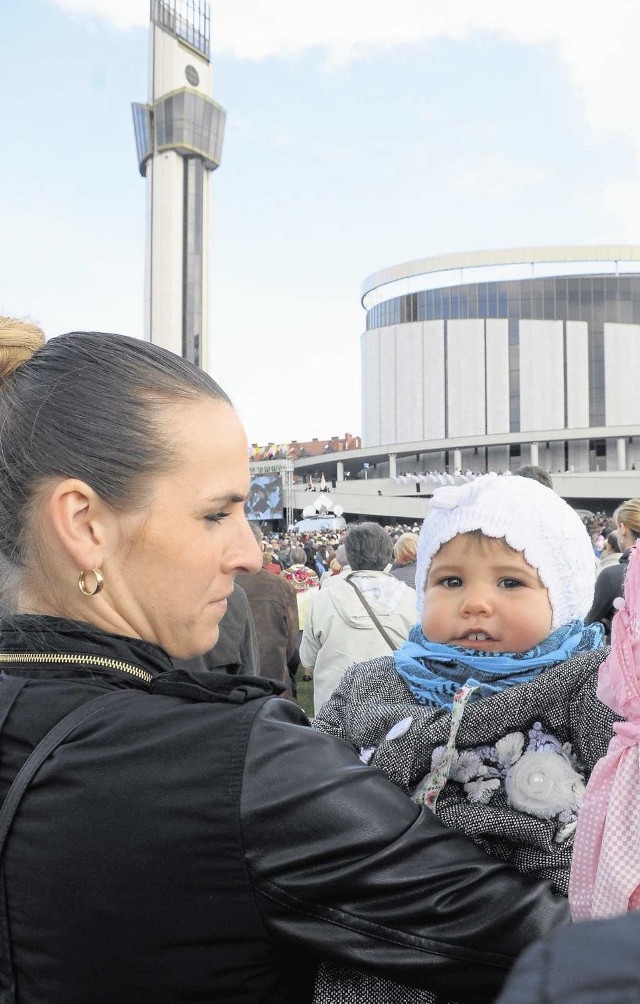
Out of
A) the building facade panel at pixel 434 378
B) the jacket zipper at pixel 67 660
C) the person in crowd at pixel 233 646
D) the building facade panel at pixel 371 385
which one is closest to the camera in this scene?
the jacket zipper at pixel 67 660

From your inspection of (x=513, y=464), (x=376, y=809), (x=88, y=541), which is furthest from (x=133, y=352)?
(x=513, y=464)

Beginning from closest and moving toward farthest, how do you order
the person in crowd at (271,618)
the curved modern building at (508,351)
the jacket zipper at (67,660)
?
the jacket zipper at (67,660) < the person in crowd at (271,618) < the curved modern building at (508,351)

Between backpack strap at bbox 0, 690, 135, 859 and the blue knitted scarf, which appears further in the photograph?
the blue knitted scarf

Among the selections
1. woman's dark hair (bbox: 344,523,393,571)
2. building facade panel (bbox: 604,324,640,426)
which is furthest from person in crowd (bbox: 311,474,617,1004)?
building facade panel (bbox: 604,324,640,426)

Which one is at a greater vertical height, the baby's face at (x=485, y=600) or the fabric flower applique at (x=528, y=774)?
the baby's face at (x=485, y=600)

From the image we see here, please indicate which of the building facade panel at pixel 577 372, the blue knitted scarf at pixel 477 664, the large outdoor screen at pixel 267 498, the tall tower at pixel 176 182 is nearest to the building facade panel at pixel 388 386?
the building facade panel at pixel 577 372

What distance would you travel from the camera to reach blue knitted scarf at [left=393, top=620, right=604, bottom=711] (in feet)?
5.16

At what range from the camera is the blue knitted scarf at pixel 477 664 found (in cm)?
157

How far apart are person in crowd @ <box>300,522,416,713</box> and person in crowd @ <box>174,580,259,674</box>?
1516mm

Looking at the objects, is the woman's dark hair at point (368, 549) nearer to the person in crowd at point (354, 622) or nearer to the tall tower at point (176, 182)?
the person in crowd at point (354, 622)

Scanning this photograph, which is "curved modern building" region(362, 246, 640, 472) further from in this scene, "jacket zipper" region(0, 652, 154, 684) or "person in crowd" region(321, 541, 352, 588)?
"jacket zipper" region(0, 652, 154, 684)

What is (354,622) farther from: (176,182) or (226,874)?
(176,182)

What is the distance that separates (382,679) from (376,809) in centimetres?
79

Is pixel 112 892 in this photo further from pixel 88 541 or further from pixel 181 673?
pixel 88 541
